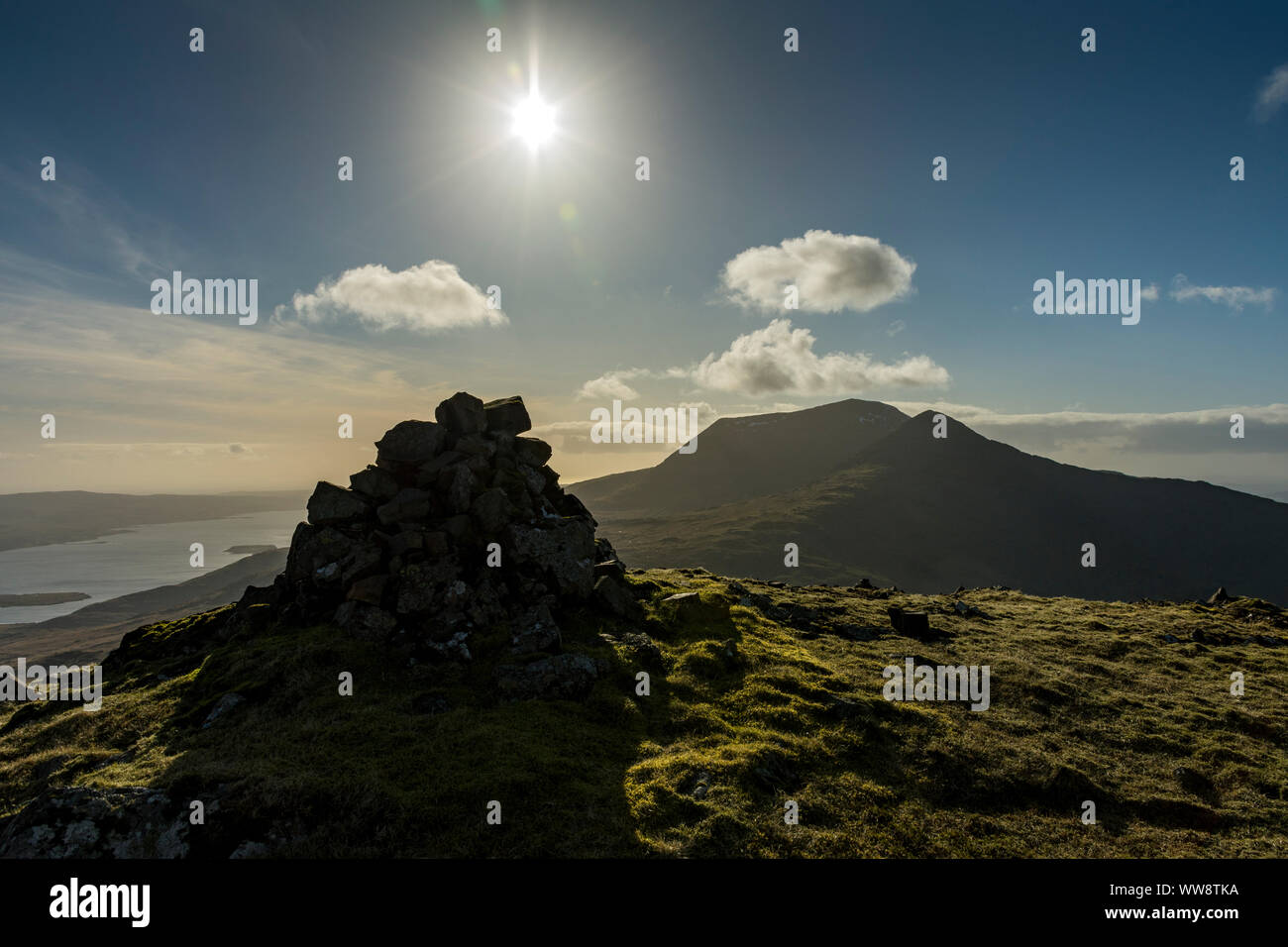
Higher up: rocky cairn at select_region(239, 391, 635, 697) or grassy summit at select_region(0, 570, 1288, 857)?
rocky cairn at select_region(239, 391, 635, 697)

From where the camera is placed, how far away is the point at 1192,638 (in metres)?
→ 40.3

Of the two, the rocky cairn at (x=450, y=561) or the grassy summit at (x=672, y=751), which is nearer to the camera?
the grassy summit at (x=672, y=751)

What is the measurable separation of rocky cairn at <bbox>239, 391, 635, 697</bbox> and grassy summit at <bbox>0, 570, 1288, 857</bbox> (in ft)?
4.44

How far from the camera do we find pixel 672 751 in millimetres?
21266

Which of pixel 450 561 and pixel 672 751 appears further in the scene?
pixel 450 561

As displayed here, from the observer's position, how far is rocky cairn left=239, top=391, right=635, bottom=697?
26984mm

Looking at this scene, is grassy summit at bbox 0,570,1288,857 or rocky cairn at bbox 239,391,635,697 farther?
rocky cairn at bbox 239,391,635,697

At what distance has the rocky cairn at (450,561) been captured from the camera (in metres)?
27.0

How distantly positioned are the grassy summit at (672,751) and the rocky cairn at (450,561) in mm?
1355

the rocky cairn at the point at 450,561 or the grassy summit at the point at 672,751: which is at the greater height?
the rocky cairn at the point at 450,561

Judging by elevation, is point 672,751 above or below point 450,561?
below

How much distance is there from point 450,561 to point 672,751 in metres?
15.1
